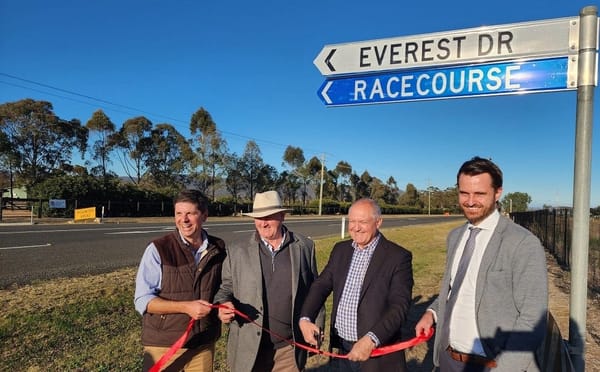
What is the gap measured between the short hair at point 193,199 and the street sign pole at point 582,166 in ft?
7.54

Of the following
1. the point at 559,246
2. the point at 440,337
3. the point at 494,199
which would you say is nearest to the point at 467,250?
the point at 494,199

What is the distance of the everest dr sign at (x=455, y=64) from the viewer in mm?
2375

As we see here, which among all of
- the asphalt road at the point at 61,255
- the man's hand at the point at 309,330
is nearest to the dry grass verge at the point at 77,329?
the asphalt road at the point at 61,255

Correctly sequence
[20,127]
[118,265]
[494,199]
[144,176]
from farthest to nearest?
[144,176]
[20,127]
[118,265]
[494,199]

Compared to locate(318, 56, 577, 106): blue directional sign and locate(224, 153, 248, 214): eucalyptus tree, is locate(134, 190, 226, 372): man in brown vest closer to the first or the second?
locate(318, 56, 577, 106): blue directional sign

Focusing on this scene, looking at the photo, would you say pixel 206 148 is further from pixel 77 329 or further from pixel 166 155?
pixel 77 329

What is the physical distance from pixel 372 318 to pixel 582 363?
119 centimetres

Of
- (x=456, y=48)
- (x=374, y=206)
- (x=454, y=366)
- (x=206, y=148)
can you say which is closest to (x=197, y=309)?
(x=374, y=206)

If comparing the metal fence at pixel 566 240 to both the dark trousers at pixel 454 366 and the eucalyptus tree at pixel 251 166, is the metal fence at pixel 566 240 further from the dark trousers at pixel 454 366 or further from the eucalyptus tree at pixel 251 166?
the eucalyptus tree at pixel 251 166

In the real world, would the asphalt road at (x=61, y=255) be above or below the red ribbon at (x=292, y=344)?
below

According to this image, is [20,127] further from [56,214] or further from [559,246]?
[559,246]

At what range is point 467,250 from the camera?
7.20 feet

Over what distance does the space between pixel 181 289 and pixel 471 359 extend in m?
1.78

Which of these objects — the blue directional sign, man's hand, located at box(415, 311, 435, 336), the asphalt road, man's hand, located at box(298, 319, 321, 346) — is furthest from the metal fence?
the asphalt road
